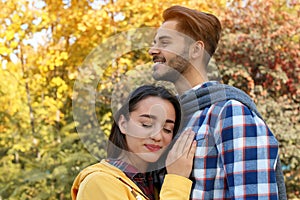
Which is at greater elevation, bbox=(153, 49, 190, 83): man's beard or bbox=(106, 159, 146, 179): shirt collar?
bbox=(153, 49, 190, 83): man's beard

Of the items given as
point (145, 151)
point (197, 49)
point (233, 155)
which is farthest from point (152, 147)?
point (197, 49)

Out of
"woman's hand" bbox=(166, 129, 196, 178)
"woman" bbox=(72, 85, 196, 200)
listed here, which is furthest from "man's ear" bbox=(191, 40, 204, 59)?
"woman's hand" bbox=(166, 129, 196, 178)

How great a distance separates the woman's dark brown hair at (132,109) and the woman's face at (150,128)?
2 cm

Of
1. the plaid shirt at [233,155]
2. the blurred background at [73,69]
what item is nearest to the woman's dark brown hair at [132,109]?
the plaid shirt at [233,155]

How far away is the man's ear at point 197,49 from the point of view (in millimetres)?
2033

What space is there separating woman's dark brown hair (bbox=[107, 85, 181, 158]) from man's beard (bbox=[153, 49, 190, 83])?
7 centimetres

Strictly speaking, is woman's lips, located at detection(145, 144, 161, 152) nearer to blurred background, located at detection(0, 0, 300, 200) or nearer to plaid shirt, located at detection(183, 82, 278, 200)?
plaid shirt, located at detection(183, 82, 278, 200)

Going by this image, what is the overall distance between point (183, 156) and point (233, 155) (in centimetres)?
17

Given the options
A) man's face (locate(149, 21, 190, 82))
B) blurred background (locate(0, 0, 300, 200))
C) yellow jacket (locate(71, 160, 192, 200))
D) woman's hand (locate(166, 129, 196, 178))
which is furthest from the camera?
blurred background (locate(0, 0, 300, 200))

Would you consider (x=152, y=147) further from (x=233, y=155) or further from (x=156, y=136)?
(x=233, y=155)

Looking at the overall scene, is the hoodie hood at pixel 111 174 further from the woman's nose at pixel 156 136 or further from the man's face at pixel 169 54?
the man's face at pixel 169 54

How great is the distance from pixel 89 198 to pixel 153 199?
29 cm

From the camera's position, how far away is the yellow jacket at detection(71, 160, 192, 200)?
170 cm

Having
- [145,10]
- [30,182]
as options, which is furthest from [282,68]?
[30,182]
